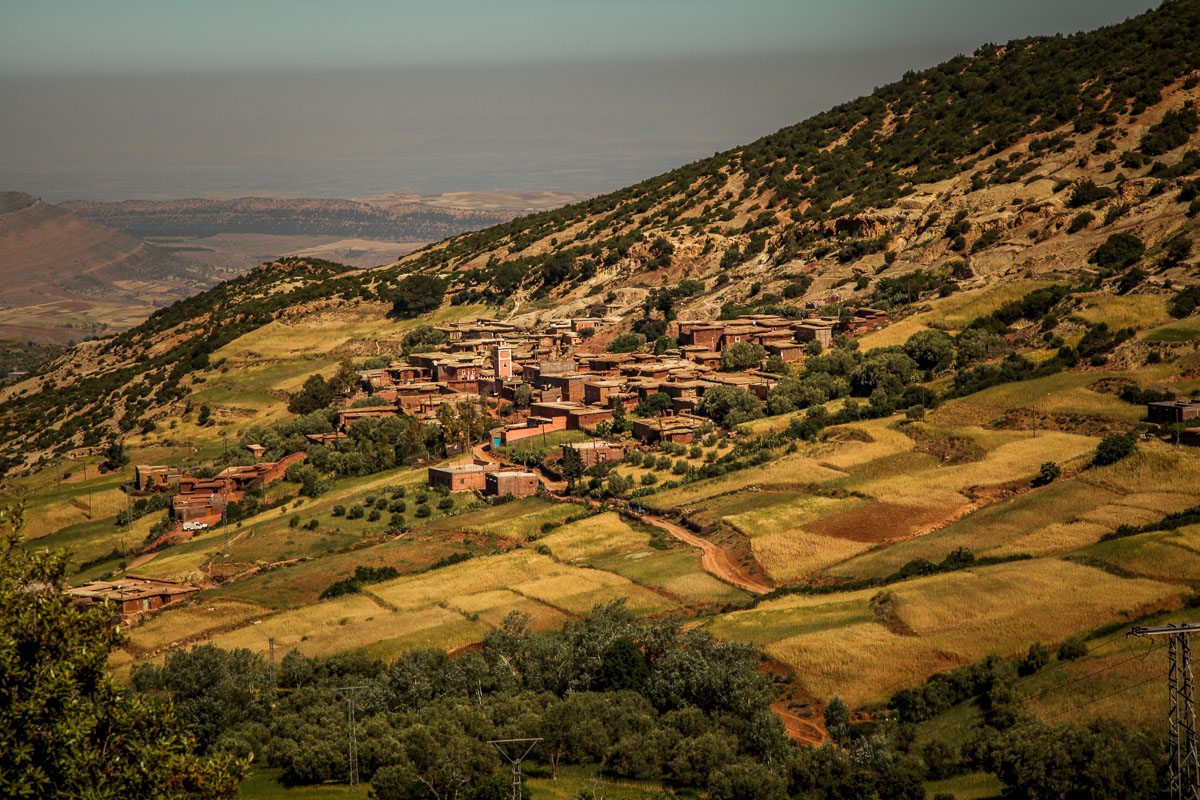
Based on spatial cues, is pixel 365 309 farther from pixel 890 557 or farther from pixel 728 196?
pixel 890 557

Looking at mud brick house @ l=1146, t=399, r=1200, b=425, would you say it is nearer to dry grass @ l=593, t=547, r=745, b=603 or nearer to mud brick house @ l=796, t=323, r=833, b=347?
dry grass @ l=593, t=547, r=745, b=603

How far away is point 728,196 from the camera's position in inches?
5005

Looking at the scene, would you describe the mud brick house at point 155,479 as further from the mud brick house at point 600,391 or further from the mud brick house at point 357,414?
the mud brick house at point 600,391

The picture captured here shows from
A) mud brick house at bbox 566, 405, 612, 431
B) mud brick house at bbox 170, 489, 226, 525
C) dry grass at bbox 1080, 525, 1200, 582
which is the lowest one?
mud brick house at bbox 170, 489, 226, 525

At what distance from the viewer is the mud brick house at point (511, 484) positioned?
61594 mm

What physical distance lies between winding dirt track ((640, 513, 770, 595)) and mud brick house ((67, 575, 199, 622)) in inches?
886

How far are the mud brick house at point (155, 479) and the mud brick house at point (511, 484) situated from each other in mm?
24981

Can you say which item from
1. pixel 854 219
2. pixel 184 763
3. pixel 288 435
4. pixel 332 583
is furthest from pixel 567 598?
pixel 854 219

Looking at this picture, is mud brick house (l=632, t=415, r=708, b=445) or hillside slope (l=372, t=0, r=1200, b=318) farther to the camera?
hillside slope (l=372, t=0, r=1200, b=318)

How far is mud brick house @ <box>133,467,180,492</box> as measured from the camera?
2933 inches

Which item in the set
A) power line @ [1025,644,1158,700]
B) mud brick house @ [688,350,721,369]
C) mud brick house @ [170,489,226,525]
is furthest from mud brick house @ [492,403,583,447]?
power line @ [1025,644,1158,700]

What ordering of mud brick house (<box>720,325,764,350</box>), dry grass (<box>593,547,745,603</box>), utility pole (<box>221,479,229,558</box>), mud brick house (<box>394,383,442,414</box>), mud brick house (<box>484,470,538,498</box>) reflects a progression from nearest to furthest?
dry grass (<box>593,547,745,603</box>)
utility pole (<box>221,479,229,558</box>)
mud brick house (<box>484,470,538,498</box>)
mud brick house (<box>394,383,442,414</box>)
mud brick house (<box>720,325,764,350</box>)

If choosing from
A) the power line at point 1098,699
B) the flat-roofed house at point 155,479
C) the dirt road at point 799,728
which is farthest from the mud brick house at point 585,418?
the power line at point 1098,699

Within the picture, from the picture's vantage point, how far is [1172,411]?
49.8m
